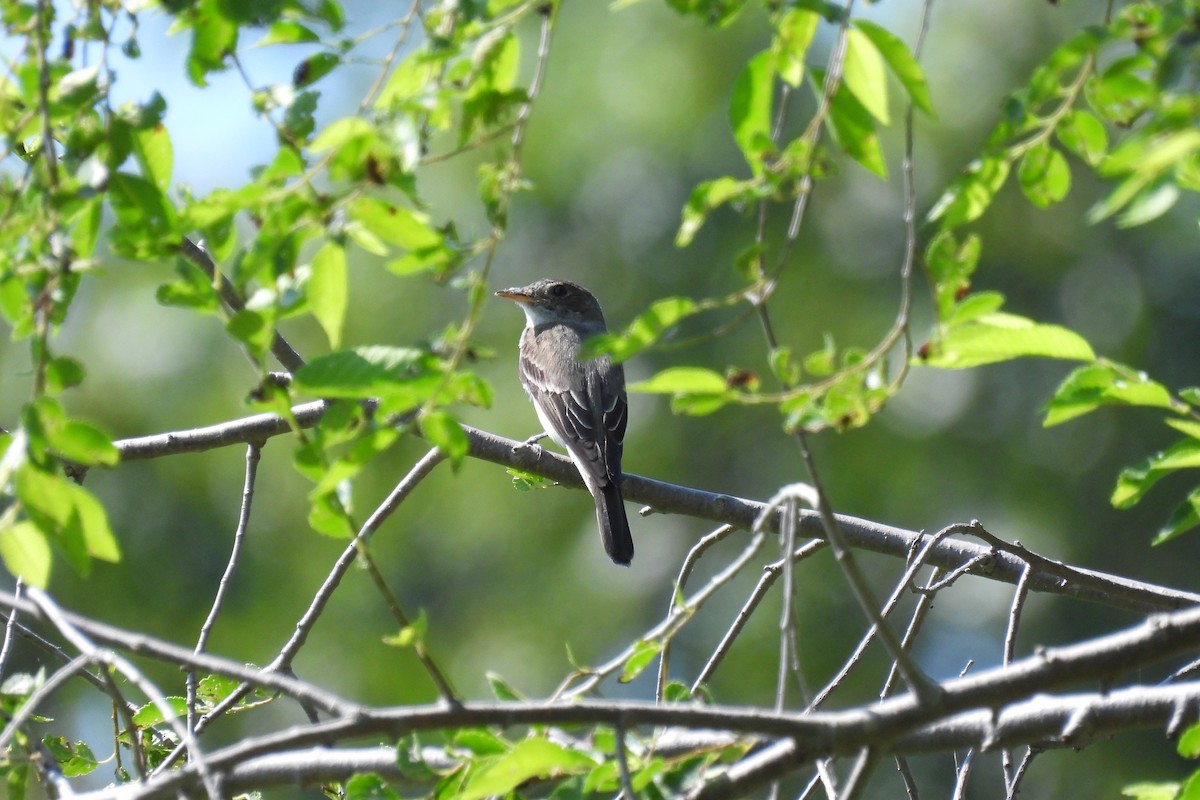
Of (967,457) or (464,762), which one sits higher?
(464,762)

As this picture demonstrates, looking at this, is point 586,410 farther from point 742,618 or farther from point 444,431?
point 444,431

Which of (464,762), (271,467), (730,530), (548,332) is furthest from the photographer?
(271,467)

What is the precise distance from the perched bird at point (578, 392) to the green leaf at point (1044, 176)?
3465 millimetres

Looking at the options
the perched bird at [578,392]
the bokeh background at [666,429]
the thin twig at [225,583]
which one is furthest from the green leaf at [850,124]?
the bokeh background at [666,429]

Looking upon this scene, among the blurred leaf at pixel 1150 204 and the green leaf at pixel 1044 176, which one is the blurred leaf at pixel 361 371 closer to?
the blurred leaf at pixel 1150 204

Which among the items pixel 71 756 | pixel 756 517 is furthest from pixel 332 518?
pixel 756 517

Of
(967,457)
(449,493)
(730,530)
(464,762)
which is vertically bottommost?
(449,493)

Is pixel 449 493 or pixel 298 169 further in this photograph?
pixel 449 493

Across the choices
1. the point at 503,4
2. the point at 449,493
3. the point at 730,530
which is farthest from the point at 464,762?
the point at 449,493

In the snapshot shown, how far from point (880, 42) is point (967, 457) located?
53.9ft

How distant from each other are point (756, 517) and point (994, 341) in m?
2.43

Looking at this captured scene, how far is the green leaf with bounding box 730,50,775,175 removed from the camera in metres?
2.03

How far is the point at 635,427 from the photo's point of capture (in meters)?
18.2

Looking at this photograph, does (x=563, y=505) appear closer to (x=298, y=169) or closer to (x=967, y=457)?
(x=967, y=457)
